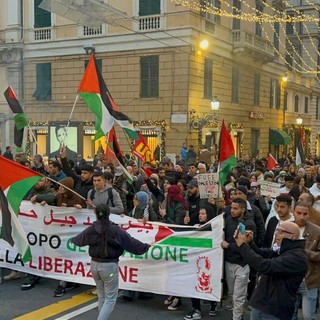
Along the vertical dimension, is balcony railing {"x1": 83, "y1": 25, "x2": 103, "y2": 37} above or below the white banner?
above

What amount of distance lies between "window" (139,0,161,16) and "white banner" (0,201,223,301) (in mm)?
16362

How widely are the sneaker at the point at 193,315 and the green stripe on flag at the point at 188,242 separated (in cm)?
81

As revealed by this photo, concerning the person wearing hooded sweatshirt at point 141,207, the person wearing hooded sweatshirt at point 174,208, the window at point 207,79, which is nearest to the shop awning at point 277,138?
the window at point 207,79

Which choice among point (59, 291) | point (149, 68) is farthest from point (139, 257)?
point (149, 68)

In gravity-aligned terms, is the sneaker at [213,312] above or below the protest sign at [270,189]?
below

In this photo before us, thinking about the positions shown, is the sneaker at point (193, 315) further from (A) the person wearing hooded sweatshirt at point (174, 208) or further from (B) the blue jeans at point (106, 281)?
(A) the person wearing hooded sweatshirt at point (174, 208)

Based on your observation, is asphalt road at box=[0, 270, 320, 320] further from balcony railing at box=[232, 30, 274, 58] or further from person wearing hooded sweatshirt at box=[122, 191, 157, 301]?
balcony railing at box=[232, 30, 274, 58]

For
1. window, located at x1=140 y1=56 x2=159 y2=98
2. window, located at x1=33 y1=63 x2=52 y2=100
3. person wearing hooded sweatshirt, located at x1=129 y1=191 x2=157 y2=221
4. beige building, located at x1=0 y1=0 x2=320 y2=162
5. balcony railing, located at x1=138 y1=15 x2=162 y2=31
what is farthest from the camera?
window, located at x1=33 y1=63 x2=52 y2=100

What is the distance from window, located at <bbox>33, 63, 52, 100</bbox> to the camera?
24.8 metres

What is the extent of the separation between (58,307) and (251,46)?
2184 cm

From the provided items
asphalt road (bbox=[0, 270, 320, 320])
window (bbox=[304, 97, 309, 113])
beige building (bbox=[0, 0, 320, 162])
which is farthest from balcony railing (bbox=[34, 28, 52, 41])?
window (bbox=[304, 97, 309, 113])

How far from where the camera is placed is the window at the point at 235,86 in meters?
26.0

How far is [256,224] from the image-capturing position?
6.52m

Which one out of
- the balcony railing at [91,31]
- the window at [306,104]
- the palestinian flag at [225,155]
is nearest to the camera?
the palestinian flag at [225,155]
